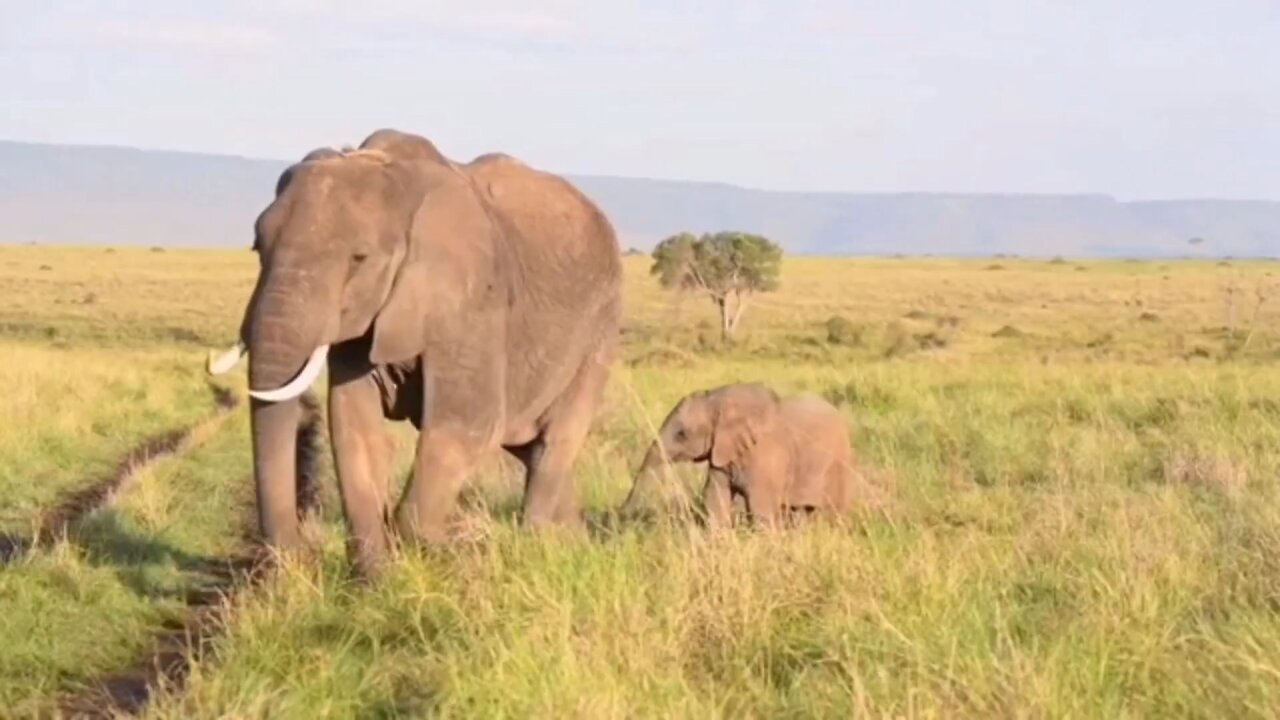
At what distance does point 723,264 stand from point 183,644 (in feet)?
123

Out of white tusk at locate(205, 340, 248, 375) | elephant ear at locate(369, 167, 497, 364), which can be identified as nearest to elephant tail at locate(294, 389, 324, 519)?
elephant ear at locate(369, 167, 497, 364)

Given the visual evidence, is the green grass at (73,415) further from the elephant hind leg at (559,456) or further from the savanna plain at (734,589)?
the elephant hind leg at (559,456)

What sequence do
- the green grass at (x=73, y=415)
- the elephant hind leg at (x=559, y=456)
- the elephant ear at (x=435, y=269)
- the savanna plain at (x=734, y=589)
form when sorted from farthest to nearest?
the green grass at (x=73, y=415), the elephant hind leg at (x=559, y=456), the elephant ear at (x=435, y=269), the savanna plain at (x=734, y=589)

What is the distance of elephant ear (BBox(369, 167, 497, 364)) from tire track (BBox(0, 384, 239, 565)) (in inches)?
80.9

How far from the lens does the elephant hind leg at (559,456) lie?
9.27 m

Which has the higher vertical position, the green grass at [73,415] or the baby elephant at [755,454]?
the baby elephant at [755,454]

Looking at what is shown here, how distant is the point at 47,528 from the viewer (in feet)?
34.3

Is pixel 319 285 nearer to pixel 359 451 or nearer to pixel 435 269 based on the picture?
pixel 435 269

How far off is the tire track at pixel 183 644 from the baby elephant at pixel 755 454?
208 cm

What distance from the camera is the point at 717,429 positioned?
11.0 metres

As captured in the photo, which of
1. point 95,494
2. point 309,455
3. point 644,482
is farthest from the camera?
point 309,455

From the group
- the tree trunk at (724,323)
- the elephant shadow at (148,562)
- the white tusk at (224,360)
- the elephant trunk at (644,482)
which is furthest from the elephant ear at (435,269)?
the tree trunk at (724,323)

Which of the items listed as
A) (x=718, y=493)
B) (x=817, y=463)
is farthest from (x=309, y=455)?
(x=817, y=463)

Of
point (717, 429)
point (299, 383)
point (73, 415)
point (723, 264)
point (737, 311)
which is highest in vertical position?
point (299, 383)
